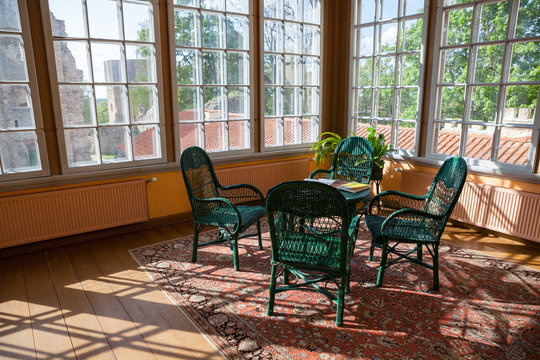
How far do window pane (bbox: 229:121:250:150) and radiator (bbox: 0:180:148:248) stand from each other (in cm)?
128

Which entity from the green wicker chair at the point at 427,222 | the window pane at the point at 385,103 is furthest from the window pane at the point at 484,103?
the green wicker chair at the point at 427,222

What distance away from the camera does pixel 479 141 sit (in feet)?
13.9

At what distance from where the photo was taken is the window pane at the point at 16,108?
3.47 m

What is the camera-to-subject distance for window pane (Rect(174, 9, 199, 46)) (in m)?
4.25

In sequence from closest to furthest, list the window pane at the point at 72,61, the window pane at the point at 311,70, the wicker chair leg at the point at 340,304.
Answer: the wicker chair leg at the point at 340,304 < the window pane at the point at 72,61 < the window pane at the point at 311,70

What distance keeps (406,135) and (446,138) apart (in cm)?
54

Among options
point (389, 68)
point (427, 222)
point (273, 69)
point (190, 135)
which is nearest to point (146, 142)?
point (190, 135)

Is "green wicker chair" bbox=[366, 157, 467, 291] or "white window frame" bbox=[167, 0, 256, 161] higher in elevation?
"white window frame" bbox=[167, 0, 256, 161]

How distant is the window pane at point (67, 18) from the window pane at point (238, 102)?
1736 millimetres

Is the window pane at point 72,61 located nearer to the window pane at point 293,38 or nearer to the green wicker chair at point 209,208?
the green wicker chair at point 209,208

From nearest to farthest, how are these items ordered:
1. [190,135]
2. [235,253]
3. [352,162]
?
[235,253], [352,162], [190,135]

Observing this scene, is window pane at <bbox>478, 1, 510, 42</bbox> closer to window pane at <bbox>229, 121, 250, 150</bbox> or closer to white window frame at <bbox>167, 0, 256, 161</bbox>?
white window frame at <bbox>167, 0, 256, 161</bbox>

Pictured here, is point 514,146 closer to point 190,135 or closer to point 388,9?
point 388,9

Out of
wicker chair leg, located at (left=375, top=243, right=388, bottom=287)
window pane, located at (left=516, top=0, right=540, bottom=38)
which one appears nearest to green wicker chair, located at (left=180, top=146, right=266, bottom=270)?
wicker chair leg, located at (left=375, top=243, right=388, bottom=287)
